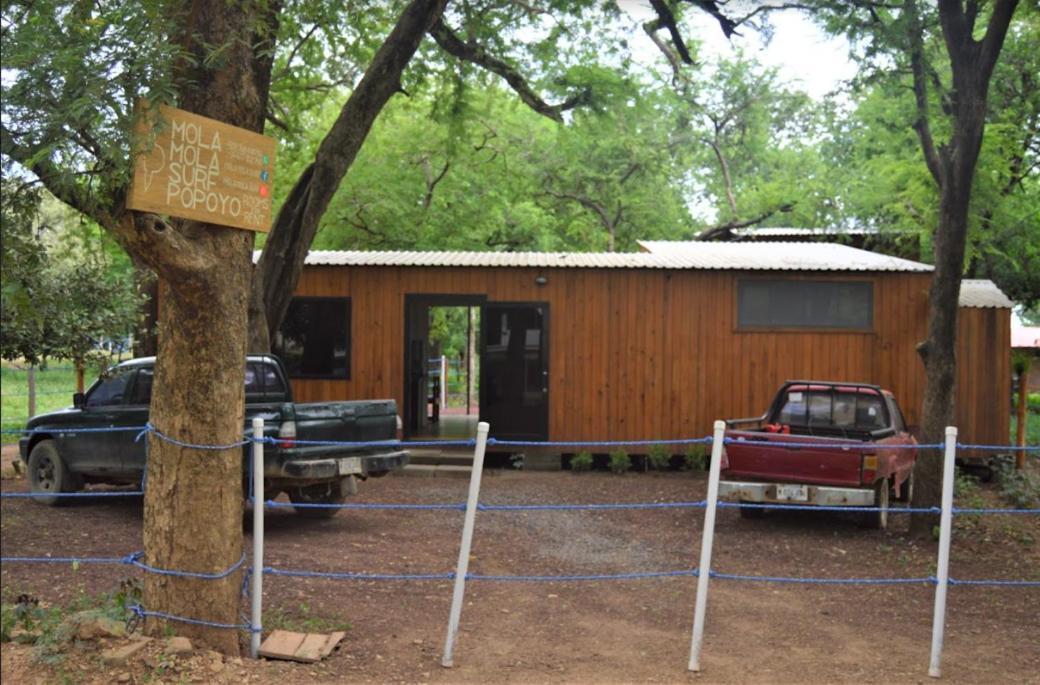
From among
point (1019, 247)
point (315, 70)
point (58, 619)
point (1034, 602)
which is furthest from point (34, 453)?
point (1019, 247)

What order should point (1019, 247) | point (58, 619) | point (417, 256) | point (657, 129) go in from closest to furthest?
point (58, 619)
point (417, 256)
point (1019, 247)
point (657, 129)

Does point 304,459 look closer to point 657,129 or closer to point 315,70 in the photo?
point 315,70

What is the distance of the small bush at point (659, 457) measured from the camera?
14938mm

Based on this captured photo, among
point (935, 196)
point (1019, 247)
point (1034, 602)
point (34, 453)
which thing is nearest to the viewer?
point (1034, 602)

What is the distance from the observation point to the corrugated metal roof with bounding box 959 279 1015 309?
1502 centimetres

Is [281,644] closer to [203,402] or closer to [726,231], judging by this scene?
[203,402]

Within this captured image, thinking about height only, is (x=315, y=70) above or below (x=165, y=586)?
above

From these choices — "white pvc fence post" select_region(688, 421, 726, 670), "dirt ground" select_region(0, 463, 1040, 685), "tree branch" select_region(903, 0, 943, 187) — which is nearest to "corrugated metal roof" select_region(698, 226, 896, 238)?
"tree branch" select_region(903, 0, 943, 187)

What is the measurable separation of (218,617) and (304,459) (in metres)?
3.92

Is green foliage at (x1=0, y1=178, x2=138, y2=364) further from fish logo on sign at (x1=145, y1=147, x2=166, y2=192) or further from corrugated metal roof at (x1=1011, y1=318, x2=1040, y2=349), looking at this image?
corrugated metal roof at (x1=1011, y1=318, x2=1040, y2=349)

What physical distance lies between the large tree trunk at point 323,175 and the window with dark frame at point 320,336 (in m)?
3.33

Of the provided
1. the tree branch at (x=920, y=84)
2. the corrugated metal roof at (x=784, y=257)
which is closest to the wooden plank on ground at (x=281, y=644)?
the tree branch at (x=920, y=84)

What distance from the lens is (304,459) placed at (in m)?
9.68

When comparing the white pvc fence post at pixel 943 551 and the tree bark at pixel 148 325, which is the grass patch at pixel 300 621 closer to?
the white pvc fence post at pixel 943 551
